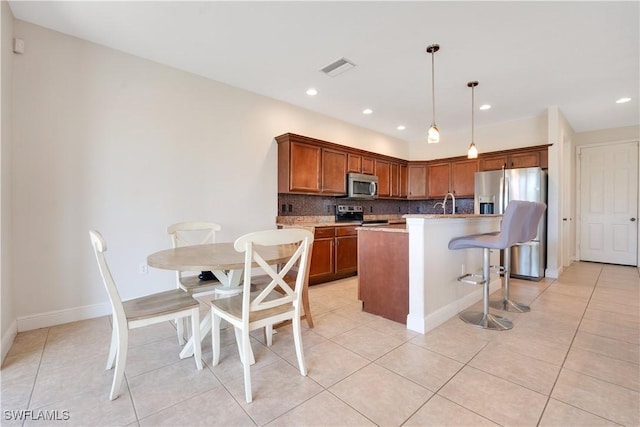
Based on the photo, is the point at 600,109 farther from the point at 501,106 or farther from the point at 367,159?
the point at 367,159

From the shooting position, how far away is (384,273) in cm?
275

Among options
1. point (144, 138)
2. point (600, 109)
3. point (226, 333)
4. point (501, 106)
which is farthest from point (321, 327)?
point (600, 109)

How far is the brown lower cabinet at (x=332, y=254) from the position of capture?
3.99 m

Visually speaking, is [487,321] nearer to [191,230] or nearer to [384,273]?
[384,273]

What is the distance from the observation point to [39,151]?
2.52 m

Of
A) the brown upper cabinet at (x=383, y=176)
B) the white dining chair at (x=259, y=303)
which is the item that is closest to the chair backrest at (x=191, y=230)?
the white dining chair at (x=259, y=303)

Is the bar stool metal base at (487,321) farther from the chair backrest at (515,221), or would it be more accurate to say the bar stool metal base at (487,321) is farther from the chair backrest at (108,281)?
the chair backrest at (108,281)

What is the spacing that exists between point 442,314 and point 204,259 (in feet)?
7.13

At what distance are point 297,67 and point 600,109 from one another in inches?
194

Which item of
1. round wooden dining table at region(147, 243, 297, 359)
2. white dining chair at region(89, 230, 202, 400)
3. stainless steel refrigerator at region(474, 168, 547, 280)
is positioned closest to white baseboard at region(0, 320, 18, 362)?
white dining chair at region(89, 230, 202, 400)

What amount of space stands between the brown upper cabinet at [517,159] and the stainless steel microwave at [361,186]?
6.69 ft

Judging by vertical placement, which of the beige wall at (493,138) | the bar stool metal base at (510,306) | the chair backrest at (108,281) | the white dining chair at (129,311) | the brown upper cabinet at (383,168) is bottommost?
the bar stool metal base at (510,306)

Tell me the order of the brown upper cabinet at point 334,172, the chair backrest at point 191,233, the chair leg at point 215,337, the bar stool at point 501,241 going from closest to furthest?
the chair leg at point 215,337 → the bar stool at point 501,241 → the chair backrest at point 191,233 → the brown upper cabinet at point 334,172

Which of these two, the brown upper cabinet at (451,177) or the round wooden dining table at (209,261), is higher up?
the brown upper cabinet at (451,177)
